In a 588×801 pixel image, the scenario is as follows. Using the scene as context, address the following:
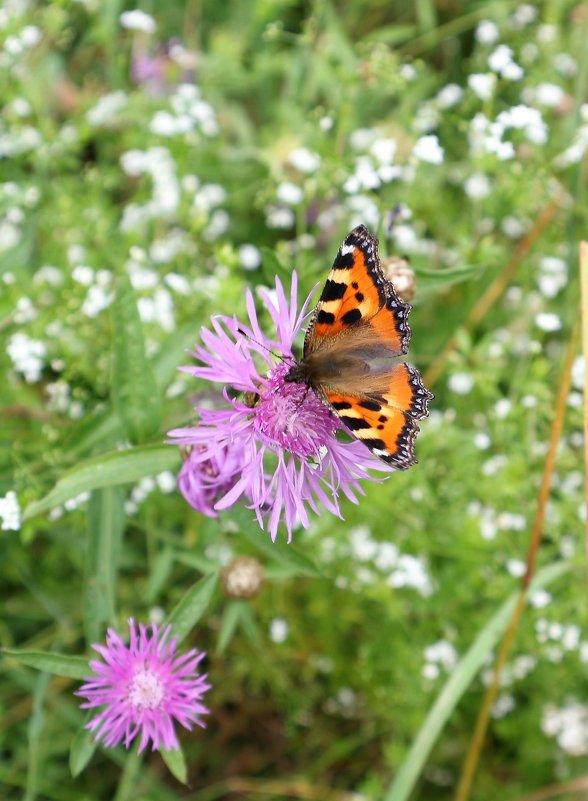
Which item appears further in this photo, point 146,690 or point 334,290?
point 146,690

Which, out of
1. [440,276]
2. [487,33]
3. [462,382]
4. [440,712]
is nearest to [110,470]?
[440,276]

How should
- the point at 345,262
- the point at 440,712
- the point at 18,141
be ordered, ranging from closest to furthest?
the point at 345,262 < the point at 440,712 < the point at 18,141

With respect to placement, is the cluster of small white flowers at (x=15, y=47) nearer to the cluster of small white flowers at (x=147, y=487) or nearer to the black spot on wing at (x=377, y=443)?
the cluster of small white flowers at (x=147, y=487)

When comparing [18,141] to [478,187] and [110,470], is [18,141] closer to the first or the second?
[478,187]

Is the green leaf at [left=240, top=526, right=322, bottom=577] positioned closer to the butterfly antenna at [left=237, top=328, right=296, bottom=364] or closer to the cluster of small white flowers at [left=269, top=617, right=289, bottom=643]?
the butterfly antenna at [left=237, top=328, right=296, bottom=364]

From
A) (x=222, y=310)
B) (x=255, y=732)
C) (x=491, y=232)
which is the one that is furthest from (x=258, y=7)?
(x=255, y=732)

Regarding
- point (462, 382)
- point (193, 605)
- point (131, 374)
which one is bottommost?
point (193, 605)

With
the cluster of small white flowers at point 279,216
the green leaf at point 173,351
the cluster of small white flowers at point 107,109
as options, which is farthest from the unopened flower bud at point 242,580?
the cluster of small white flowers at point 107,109
